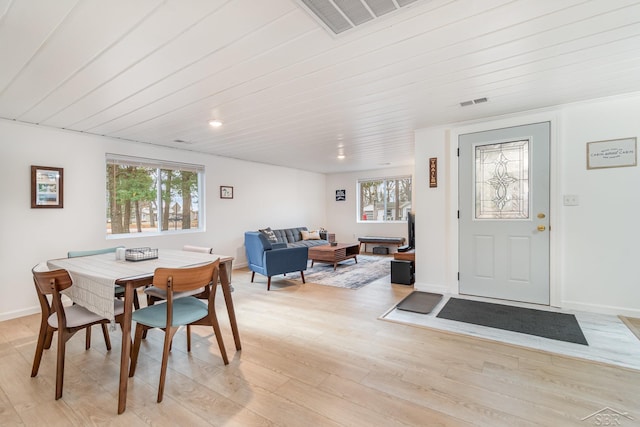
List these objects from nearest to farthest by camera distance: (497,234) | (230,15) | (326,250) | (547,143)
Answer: (230,15), (547,143), (497,234), (326,250)

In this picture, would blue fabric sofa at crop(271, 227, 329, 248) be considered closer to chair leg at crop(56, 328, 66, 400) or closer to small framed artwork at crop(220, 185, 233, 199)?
small framed artwork at crop(220, 185, 233, 199)

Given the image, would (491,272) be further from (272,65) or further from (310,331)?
(272,65)

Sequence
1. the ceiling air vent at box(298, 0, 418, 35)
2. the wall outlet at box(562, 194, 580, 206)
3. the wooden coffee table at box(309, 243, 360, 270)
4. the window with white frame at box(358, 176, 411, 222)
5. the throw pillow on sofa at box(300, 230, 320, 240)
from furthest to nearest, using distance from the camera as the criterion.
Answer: the window with white frame at box(358, 176, 411, 222) → the throw pillow on sofa at box(300, 230, 320, 240) → the wooden coffee table at box(309, 243, 360, 270) → the wall outlet at box(562, 194, 580, 206) → the ceiling air vent at box(298, 0, 418, 35)

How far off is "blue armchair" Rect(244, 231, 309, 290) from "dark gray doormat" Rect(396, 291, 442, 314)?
1735 millimetres

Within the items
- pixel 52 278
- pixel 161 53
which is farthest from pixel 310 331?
pixel 161 53

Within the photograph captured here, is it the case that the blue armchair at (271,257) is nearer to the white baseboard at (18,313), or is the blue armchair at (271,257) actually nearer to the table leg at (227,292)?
the table leg at (227,292)

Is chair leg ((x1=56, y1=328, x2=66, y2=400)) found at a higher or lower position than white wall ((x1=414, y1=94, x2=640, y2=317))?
lower

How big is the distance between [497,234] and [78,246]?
215 inches

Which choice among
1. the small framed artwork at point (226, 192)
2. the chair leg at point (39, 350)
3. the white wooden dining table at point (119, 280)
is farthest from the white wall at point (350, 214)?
the chair leg at point (39, 350)

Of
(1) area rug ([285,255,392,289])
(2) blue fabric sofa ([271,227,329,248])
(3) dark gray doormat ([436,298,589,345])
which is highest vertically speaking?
(2) blue fabric sofa ([271,227,329,248])

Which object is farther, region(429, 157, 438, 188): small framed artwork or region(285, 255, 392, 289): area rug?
region(285, 255, 392, 289): area rug

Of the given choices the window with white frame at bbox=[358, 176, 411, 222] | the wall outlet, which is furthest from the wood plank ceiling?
the window with white frame at bbox=[358, 176, 411, 222]

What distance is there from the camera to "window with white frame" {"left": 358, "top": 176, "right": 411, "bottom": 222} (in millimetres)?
7902

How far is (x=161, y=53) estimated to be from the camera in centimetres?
198
